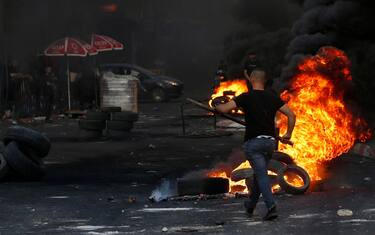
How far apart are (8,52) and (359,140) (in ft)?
46.2

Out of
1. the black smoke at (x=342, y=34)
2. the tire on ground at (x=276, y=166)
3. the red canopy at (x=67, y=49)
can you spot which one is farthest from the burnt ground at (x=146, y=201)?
the red canopy at (x=67, y=49)

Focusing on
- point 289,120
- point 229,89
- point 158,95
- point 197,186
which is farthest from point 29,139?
point 158,95

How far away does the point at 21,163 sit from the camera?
1025 centimetres

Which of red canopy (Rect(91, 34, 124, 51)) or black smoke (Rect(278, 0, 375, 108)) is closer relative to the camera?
black smoke (Rect(278, 0, 375, 108))

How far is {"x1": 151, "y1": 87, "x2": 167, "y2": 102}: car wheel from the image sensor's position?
31047 mm

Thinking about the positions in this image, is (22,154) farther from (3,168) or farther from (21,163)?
(3,168)

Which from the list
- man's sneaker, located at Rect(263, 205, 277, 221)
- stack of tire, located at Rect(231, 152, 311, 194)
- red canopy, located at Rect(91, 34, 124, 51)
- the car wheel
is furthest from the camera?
the car wheel

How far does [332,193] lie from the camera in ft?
29.2

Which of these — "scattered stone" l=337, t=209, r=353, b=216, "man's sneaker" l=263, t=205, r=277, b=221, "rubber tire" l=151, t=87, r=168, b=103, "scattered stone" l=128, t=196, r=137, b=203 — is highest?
"man's sneaker" l=263, t=205, r=277, b=221

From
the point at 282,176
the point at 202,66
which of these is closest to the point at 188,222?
the point at 282,176

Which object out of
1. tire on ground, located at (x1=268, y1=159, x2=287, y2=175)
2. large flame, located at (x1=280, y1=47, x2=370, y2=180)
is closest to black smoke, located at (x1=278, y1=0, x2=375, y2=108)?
large flame, located at (x1=280, y1=47, x2=370, y2=180)

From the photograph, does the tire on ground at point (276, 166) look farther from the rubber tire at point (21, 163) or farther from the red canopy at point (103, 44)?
the red canopy at point (103, 44)

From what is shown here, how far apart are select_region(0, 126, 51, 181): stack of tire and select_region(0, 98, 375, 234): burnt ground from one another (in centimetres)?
20

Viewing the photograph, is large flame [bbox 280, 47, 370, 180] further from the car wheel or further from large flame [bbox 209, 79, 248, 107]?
the car wheel
